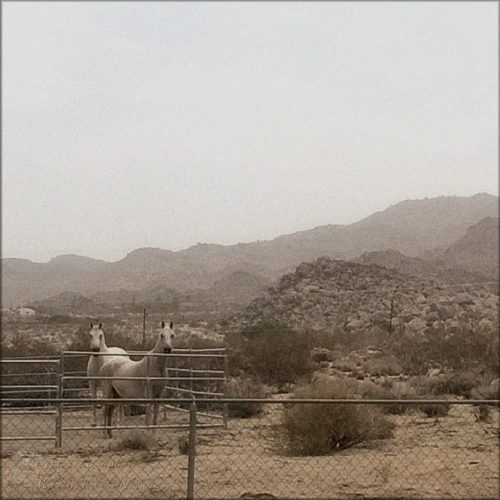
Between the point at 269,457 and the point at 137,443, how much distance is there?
2.30 meters

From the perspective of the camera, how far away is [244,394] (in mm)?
19750

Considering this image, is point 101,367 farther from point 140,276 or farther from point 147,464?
point 140,276

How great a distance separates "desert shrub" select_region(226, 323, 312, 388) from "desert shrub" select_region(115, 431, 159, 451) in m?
10.00

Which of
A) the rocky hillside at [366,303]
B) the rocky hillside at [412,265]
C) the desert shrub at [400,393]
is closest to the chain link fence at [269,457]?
the desert shrub at [400,393]

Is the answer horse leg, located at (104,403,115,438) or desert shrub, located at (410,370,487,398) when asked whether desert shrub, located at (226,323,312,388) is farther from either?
horse leg, located at (104,403,115,438)

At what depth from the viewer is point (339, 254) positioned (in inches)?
5153

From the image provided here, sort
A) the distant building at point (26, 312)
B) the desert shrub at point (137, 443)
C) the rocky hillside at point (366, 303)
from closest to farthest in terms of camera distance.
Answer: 1. the desert shrub at point (137, 443)
2. the rocky hillside at point (366, 303)
3. the distant building at point (26, 312)

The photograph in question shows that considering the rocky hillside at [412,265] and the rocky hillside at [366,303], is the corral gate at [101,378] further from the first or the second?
the rocky hillside at [412,265]

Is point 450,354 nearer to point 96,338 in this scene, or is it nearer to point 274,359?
point 274,359

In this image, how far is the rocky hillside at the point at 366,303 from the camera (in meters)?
42.8

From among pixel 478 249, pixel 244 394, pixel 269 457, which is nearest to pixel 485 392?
pixel 244 394

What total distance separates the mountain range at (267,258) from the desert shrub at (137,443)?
147 ft

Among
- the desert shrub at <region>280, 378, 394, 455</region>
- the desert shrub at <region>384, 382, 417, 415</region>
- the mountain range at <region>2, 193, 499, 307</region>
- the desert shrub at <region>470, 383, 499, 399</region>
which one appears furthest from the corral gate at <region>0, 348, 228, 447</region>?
the mountain range at <region>2, 193, 499, 307</region>

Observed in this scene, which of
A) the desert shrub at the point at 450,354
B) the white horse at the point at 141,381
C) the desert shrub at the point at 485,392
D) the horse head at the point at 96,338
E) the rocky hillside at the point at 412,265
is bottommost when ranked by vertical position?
the desert shrub at the point at 485,392
